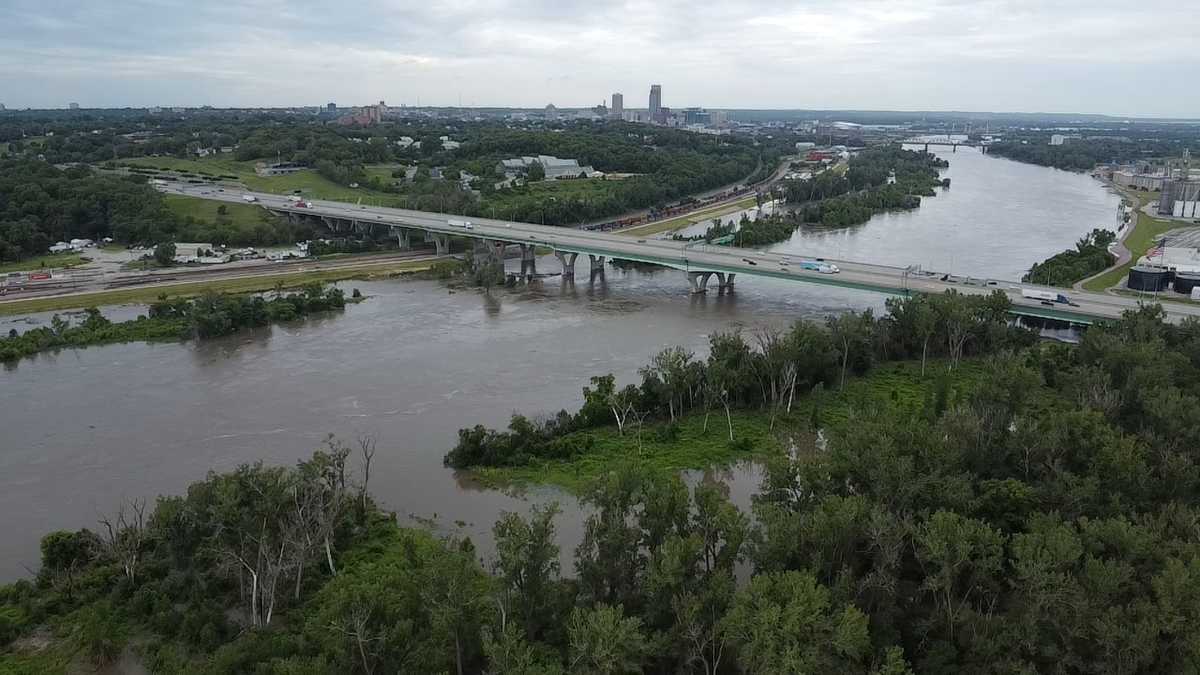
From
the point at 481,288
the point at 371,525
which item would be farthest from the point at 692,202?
the point at 371,525

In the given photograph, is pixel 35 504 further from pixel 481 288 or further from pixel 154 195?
pixel 154 195

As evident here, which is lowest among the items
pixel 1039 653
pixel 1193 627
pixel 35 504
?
pixel 35 504

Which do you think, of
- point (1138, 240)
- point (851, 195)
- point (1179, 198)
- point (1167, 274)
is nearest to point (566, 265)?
point (1167, 274)

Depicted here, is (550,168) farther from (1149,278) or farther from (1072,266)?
(1149,278)

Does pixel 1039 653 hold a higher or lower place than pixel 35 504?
higher

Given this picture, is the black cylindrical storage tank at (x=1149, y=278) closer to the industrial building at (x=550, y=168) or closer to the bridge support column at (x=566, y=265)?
the bridge support column at (x=566, y=265)

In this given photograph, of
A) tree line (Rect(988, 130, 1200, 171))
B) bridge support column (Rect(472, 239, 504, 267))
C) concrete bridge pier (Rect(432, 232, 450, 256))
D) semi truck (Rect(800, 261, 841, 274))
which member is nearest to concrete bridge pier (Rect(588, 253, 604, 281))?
bridge support column (Rect(472, 239, 504, 267))
